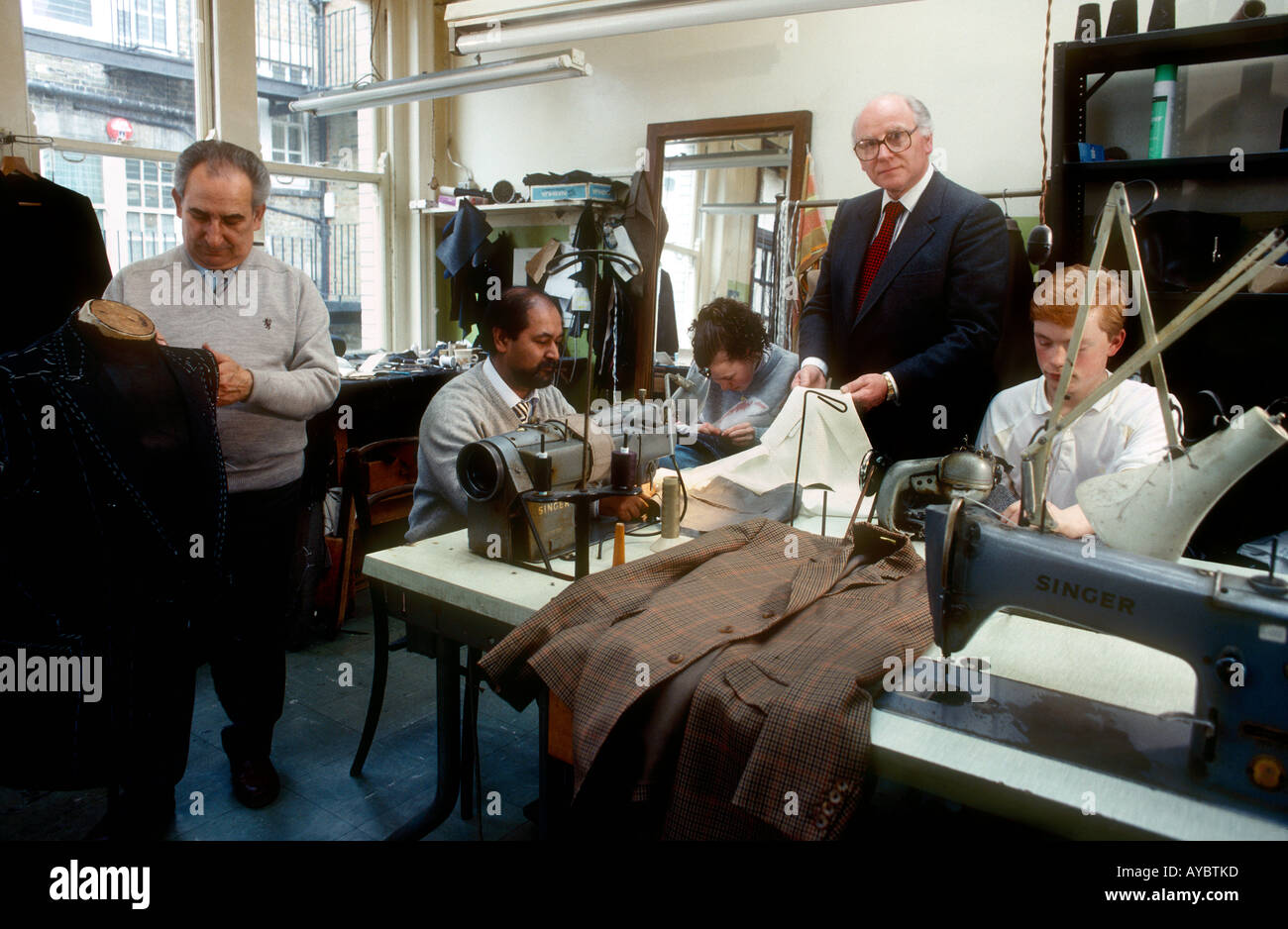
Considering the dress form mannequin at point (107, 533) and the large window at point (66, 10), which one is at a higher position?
the large window at point (66, 10)

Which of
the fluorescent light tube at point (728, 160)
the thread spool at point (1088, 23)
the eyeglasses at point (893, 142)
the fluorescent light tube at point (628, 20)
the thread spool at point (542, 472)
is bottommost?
the thread spool at point (542, 472)

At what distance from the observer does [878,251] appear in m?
2.72

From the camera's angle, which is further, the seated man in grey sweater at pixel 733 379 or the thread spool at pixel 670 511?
the seated man in grey sweater at pixel 733 379

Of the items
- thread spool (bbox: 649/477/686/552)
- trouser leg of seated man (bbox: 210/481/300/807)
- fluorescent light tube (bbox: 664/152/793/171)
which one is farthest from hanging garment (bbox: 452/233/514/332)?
thread spool (bbox: 649/477/686/552)

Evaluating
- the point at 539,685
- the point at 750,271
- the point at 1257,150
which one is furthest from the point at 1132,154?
the point at 539,685

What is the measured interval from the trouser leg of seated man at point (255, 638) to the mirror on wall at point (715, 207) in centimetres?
263

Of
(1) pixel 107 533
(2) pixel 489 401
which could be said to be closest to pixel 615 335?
(2) pixel 489 401

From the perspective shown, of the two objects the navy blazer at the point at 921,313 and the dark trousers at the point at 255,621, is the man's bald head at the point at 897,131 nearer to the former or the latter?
the navy blazer at the point at 921,313

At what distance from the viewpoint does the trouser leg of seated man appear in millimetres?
2283

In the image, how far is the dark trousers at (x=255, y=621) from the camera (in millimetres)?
2271

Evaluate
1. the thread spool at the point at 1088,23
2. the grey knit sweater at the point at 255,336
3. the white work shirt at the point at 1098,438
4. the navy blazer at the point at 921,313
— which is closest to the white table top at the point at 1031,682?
the white work shirt at the point at 1098,438

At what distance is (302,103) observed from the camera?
15.3ft
